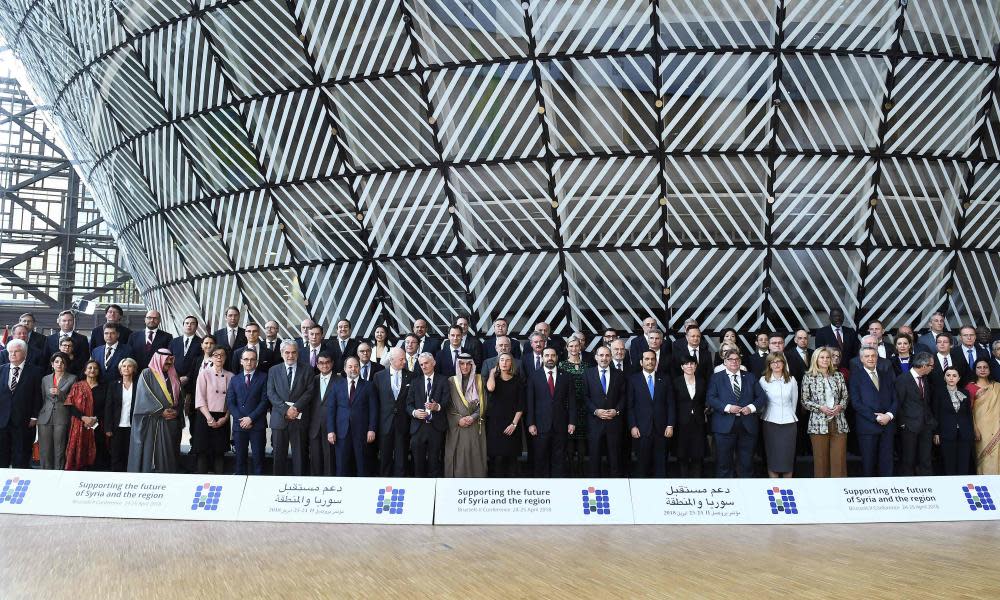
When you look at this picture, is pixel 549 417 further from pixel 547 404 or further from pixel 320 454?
pixel 320 454

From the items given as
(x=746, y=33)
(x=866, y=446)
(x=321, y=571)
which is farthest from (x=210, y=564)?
(x=746, y=33)

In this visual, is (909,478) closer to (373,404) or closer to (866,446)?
(866,446)

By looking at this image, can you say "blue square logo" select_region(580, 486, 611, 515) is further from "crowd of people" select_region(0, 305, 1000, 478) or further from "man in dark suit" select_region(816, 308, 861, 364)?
"man in dark suit" select_region(816, 308, 861, 364)

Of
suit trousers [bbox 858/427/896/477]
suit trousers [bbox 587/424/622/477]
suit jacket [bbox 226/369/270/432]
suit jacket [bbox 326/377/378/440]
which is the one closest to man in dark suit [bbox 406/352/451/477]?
suit jacket [bbox 326/377/378/440]

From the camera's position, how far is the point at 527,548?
6926 mm

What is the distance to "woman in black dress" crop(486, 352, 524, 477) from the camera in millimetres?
10371

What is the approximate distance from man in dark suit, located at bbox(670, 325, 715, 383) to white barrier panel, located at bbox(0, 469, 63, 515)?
7.88 metres

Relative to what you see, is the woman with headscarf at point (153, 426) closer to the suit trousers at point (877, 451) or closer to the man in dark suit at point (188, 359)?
the man in dark suit at point (188, 359)

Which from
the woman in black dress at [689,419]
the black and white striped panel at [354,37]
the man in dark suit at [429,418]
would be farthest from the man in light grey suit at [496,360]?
the black and white striped panel at [354,37]

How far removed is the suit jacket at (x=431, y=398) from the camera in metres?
10.1

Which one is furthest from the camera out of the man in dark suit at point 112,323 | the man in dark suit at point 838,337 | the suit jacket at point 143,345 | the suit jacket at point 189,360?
the man in dark suit at point 838,337

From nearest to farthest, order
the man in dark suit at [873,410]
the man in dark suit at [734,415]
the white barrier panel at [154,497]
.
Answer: the white barrier panel at [154,497], the man in dark suit at [734,415], the man in dark suit at [873,410]

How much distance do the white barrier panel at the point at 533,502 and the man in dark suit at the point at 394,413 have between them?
2263 mm

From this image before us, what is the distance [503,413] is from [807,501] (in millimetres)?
3962
